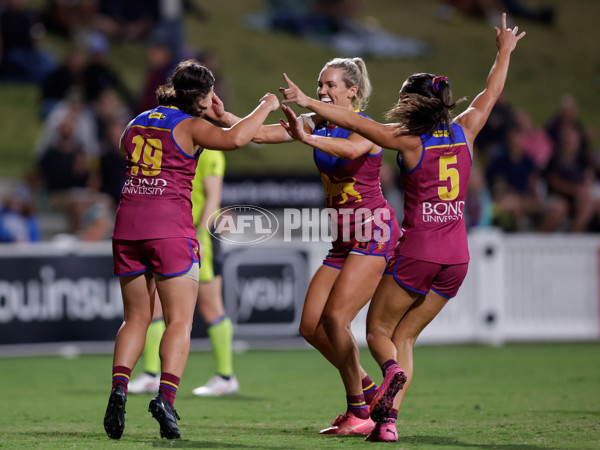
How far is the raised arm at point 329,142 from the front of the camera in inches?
234

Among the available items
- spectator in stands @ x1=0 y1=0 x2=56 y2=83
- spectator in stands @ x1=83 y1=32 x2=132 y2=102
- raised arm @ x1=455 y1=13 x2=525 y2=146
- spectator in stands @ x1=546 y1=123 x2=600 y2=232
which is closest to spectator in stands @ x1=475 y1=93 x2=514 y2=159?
spectator in stands @ x1=546 y1=123 x2=600 y2=232

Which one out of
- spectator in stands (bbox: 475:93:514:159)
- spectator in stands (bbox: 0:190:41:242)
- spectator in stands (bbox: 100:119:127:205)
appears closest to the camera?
spectator in stands (bbox: 0:190:41:242)

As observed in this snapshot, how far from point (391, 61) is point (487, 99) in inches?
849

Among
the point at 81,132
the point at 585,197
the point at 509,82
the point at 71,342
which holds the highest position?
the point at 509,82

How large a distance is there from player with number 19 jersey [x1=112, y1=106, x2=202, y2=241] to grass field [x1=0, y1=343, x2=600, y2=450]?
4.14ft

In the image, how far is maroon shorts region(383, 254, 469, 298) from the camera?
5.89m

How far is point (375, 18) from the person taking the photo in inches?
1134

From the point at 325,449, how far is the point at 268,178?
37.6 ft

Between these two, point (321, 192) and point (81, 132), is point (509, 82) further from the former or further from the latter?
point (81, 132)

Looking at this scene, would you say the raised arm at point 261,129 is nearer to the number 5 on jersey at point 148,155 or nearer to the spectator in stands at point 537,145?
the number 5 on jersey at point 148,155

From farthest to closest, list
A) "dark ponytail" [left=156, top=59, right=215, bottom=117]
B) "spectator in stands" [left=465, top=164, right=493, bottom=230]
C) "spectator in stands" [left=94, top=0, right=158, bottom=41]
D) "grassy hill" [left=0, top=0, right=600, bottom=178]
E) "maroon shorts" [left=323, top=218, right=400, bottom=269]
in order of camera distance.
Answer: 1. "spectator in stands" [left=94, top=0, right=158, bottom=41]
2. "grassy hill" [left=0, top=0, right=600, bottom=178]
3. "spectator in stands" [left=465, top=164, right=493, bottom=230]
4. "maroon shorts" [left=323, top=218, right=400, bottom=269]
5. "dark ponytail" [left=156, top=59, right=215, bottom=117]

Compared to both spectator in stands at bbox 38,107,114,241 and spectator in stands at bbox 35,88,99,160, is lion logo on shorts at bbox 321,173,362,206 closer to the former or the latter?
spectator in stands at bbox 38,107,114,241

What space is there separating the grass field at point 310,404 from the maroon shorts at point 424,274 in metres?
0.91

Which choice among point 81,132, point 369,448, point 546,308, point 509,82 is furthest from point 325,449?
point 509,82
